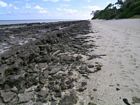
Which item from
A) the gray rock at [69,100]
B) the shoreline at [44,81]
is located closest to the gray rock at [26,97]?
the shoreline at [44,81]

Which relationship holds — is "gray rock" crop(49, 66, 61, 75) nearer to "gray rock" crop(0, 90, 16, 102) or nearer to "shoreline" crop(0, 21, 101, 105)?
"shoreline" crop(0, 21, 101, 105)

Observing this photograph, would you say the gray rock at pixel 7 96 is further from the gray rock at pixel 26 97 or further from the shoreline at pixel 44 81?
the gray rock at pixel 26 97

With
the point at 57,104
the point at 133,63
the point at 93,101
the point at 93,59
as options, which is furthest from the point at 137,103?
the point at 93,59

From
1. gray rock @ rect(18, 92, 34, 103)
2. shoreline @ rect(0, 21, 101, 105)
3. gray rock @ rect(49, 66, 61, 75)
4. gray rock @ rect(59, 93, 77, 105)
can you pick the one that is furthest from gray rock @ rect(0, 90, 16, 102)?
gray rock @ rect(49, 66, 61, 75)

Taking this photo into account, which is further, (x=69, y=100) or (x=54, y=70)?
(x=54, y=70)

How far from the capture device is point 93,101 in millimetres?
5109

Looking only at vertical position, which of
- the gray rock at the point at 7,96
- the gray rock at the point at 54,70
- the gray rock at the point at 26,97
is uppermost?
the gray rock at the point at 26,97

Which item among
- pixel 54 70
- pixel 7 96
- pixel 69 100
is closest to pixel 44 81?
pixel 54 70

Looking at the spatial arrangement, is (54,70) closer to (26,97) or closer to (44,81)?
(44,81)

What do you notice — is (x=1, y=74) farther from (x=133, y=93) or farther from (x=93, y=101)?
(x=133, y=93)

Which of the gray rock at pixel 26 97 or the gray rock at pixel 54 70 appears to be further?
the gray rock at pixel 54 70

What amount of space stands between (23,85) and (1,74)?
1.76 m

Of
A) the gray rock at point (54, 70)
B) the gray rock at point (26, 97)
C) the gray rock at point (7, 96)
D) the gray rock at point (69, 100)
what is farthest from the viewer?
the gray rock at point (54, 70)

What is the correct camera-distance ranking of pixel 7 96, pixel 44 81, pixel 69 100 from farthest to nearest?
pixel 44 81 < pixel 7 96 < pixel 69 100
